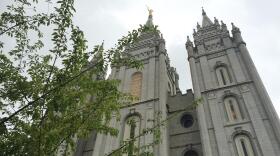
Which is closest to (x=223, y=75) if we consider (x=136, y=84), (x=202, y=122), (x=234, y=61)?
(x=234, y=61)

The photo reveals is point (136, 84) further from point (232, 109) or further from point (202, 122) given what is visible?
point (232, 109)

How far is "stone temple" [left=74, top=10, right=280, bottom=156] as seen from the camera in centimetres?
1702

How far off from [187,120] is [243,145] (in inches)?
197

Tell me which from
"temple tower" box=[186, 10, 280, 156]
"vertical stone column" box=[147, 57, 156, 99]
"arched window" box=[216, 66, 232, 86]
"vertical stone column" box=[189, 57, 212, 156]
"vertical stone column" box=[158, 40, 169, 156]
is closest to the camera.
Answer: "temple tower" box=[186, 10, 280, 156]

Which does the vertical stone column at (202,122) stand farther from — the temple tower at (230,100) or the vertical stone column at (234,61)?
the vertical stone column at (234,61)

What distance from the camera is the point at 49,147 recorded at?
7.62 meters

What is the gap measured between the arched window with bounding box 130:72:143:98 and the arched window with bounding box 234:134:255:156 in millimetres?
8670

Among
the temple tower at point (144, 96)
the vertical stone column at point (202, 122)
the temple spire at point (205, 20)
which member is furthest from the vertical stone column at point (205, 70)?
the temple spire at point (205, 20)

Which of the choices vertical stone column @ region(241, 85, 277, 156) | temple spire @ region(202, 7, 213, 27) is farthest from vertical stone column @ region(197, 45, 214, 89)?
temple spire @ region(202, 7, 213, 27)

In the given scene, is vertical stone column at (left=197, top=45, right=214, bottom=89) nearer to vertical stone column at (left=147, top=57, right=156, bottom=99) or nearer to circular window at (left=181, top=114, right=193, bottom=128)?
circular window at (left=181, top=114, right=193, bottom=128)

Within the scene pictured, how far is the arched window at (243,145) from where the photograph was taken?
53.6ft

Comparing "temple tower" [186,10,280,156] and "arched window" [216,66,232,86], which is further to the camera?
"arched window" [216,66,232,86]

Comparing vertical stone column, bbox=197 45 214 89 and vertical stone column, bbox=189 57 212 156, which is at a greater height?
vertical stone column, bbox=197 45 214 89

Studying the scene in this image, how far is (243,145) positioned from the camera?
55.1 feet
